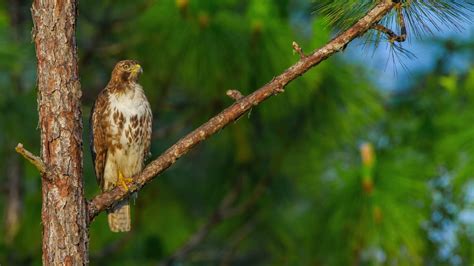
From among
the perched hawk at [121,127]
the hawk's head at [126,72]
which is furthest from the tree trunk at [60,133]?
the hawk's head at [126,72]

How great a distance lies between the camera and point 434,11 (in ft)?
13.6

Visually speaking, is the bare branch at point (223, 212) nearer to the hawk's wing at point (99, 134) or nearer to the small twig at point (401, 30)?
the hawk's wing at point (99, 134)

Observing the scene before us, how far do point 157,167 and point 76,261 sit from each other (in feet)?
1.78

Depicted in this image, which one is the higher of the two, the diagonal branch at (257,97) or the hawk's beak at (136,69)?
the hawk's beak at (136,69)

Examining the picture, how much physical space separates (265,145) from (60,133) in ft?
13.7

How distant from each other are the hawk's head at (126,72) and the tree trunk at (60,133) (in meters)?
1.82

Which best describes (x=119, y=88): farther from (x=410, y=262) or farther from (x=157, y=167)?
(x=410, y=262)

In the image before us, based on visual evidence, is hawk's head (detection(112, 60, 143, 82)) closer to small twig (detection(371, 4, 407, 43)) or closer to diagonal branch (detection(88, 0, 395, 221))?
diagonal branch (detection(88, 0, 395, 221))

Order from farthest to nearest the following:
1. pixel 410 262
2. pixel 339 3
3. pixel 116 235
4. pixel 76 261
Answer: pixel 116 235
pixel 410 262
pixel 339 3
pixel 76 261

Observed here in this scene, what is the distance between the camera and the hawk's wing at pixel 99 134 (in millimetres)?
5875

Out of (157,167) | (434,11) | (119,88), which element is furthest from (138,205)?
(434,11)

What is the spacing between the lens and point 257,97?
416cm

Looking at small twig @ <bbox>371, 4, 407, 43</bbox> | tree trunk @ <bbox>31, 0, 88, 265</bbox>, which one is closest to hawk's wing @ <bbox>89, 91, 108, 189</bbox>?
tree trunk @ <bbox>31, 0, 88, 265</bbox>

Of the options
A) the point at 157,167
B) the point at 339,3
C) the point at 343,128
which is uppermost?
the point at 343,128
